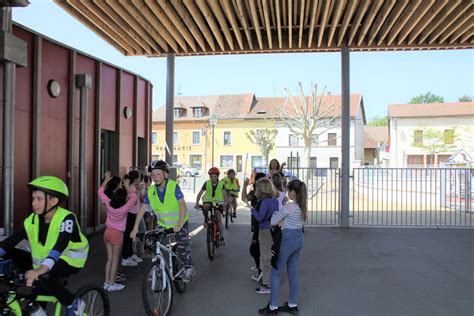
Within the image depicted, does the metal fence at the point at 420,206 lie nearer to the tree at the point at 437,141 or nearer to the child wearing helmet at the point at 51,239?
the child wearing helmet at the point at 51,239

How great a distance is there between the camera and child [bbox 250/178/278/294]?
18.6 ft

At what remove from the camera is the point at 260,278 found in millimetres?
6078

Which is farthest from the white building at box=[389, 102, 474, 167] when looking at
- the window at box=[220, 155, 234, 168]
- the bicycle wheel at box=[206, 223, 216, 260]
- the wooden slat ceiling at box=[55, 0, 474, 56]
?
the bicycle wheel at box=[206, 223, 216, 260]

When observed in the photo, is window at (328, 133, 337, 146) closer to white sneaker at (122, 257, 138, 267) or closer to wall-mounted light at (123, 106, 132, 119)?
wall-mounted light at (123, 106, 132, 119)

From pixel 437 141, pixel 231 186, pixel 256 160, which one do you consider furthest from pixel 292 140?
pixel 231 186

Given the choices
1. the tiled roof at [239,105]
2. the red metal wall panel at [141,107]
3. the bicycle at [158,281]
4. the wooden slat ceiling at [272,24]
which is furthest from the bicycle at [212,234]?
the tiled roof at [239,105]

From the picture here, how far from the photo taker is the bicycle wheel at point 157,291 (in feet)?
14.5

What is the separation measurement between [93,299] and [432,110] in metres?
54.7

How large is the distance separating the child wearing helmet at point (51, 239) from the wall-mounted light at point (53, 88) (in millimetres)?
5790

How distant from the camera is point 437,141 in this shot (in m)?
48.2

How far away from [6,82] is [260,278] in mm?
4933

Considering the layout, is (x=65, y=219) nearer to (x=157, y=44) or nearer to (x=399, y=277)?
(x=399, y=277)

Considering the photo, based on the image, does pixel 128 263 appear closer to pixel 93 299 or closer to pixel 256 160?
pixel 93 299

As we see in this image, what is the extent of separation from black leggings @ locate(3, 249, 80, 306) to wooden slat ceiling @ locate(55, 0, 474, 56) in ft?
19.4
